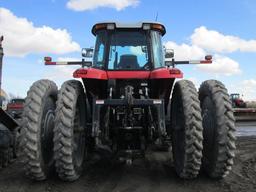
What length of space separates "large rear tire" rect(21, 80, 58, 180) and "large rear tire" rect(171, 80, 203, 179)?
7.08ft

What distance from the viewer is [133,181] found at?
687 centimetres

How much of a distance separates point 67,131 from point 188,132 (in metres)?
1.85

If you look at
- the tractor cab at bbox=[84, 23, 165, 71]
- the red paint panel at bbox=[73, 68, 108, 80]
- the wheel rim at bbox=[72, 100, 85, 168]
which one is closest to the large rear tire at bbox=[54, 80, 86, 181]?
the wheel rim at bbox=[72, 100, 85, 168]

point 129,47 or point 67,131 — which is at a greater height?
point 129,47

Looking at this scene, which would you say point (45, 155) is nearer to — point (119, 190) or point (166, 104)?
point (119, 190)

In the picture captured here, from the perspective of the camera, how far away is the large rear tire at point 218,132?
6539mm

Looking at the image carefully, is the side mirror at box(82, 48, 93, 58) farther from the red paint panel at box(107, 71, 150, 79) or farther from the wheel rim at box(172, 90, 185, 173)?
the wheel rim at box(172, 90, 185, 173)

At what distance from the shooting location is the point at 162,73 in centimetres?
711

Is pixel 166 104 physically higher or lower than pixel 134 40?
lower

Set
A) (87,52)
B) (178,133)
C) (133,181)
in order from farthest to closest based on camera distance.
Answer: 1. (87,52)
2. (178,133)
3. (133,181)

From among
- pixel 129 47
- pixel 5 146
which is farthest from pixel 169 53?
pixel 5 146

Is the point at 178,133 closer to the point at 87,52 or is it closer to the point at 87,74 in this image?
the point at 87,74

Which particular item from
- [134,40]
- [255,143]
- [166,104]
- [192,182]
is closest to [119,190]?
[192,182]

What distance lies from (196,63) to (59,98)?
509 cm
